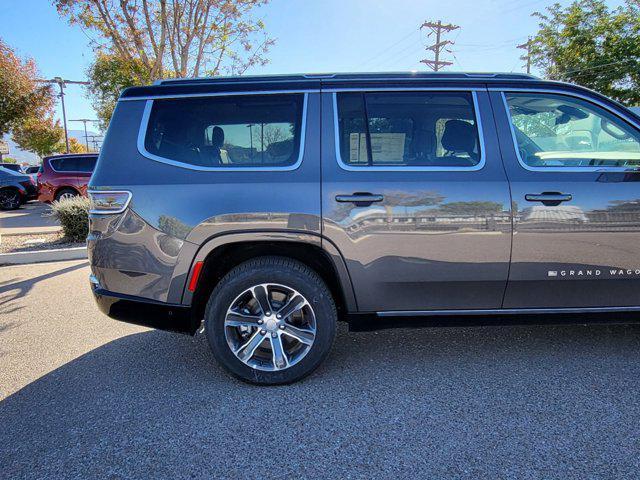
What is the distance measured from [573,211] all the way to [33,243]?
29.1 ft

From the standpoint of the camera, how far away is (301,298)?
2926 mm

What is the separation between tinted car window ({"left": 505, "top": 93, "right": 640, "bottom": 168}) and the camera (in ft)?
9.95

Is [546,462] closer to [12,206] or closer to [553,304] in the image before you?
[553,304]

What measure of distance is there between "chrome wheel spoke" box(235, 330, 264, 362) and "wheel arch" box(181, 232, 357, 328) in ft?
1.32

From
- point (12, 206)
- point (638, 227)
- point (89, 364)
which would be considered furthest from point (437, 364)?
point (12, 206)

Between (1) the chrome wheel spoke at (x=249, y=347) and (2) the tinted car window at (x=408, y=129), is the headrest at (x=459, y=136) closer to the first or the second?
(2) the tinted car window at (x=408, y=129)

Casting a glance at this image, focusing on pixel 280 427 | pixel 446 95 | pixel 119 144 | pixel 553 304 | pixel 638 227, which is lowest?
pixel 280 427

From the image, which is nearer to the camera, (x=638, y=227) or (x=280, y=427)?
(x=280, y=427)

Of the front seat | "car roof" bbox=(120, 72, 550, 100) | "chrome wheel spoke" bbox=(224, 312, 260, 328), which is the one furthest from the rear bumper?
the front seat

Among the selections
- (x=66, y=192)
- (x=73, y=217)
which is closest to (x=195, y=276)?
(x=73, y=217)

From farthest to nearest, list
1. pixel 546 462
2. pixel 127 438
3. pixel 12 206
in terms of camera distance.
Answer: pixel 12 206, pixel 127 438, pixel 546 462

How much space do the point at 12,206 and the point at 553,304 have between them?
1770cm

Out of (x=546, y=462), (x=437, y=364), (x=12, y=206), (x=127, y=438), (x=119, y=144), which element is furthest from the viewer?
(x=12, y=206)

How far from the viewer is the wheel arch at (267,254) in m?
2.84
